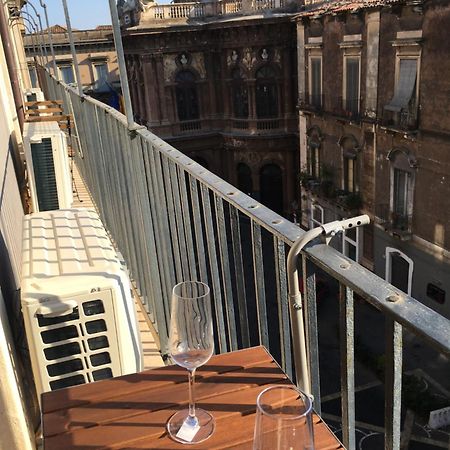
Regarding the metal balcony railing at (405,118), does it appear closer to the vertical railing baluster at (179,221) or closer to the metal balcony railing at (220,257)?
the metal balcony railing at (220,257)

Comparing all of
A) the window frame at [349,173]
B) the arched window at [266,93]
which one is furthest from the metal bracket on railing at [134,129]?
the arched window at [266,93]

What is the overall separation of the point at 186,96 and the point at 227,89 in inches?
65.6

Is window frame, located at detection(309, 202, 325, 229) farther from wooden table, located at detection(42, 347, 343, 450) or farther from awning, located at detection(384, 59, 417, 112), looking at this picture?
wooden table, located at detection(42, 347, 343, 450)

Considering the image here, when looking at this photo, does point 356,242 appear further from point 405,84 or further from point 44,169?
point 44,169

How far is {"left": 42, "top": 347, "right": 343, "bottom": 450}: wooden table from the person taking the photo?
1.58 metres

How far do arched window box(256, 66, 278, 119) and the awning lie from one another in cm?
816

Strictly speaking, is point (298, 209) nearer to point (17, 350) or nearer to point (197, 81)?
point (197, 81)

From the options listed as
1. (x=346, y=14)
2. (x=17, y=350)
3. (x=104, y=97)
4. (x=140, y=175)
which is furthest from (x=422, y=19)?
(x=104, y=97)

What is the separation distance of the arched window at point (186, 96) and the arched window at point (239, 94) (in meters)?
1.62

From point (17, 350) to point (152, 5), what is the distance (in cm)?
2062

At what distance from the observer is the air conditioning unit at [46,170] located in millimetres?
6035

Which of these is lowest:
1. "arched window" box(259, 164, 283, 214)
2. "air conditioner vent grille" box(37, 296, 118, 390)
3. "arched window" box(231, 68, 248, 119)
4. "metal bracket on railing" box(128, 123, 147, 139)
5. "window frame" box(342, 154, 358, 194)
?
"arched window" box(259, 164, 283, 214)

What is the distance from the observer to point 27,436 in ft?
7.51

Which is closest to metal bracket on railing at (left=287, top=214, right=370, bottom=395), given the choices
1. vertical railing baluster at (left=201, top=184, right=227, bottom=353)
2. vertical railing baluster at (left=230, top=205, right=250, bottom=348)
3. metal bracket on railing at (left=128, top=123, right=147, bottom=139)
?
vertical railing baluster at (left=230, top=205, right=250, bottom=348)
